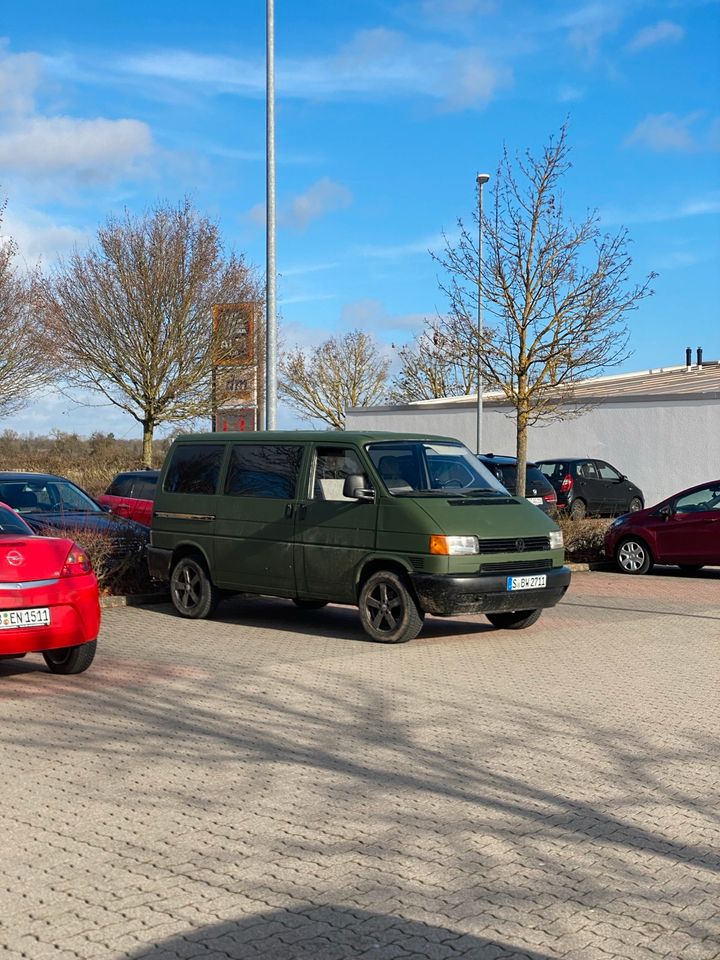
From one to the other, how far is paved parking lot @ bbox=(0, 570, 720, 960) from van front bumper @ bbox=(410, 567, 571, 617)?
17.6 inches

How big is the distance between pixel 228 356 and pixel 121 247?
172 inches

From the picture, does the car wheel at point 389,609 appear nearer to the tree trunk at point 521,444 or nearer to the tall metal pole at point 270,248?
the tall metal pole at point 270,248

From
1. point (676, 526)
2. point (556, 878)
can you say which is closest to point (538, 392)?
point (676, 526)

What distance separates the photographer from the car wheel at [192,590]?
12.9 meters

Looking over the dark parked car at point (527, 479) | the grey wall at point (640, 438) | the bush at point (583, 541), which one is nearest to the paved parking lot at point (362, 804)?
the bush at point (583, 541)

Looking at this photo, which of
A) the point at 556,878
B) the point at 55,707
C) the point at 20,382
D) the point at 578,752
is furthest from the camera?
the point at 20,382

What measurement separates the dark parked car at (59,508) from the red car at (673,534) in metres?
7.62

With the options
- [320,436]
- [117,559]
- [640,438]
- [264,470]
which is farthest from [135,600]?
[640,438]

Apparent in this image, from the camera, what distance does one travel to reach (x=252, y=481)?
12.7 metres

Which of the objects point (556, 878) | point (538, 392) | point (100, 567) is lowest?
point (556, 878)

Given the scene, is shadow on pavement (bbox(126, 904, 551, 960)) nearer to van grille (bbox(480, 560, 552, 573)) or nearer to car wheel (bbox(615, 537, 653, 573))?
van grille (bbox(480, 560, 552, 573))

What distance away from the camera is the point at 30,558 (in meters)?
8.88

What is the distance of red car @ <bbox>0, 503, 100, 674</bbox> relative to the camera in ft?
28.5

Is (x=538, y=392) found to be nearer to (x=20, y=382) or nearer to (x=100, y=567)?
(x=100, y=567)
